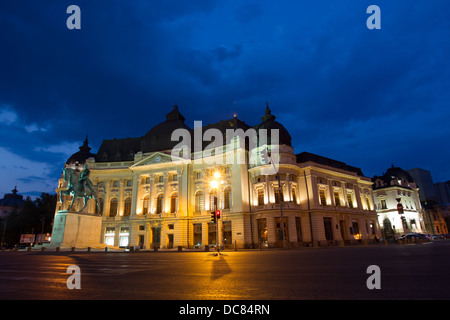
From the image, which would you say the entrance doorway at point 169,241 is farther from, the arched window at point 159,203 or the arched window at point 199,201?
the arched window at point 199,201

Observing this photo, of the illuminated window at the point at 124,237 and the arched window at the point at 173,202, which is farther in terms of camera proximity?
the illuminated window at the point at 124,237

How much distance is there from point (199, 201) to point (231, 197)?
6.77 meters

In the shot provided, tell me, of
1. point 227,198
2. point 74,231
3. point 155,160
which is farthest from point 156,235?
point 74,231

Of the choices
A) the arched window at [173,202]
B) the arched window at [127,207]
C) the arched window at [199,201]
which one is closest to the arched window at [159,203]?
the arched window at [173,202]

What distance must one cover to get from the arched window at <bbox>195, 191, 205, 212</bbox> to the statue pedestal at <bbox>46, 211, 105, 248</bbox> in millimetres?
17722

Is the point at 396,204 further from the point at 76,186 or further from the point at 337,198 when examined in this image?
the point at 76,186

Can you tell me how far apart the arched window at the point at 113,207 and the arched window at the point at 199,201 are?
17.0 meters

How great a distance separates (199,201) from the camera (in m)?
48.0

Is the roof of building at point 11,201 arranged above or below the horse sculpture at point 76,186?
above

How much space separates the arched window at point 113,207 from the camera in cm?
5284

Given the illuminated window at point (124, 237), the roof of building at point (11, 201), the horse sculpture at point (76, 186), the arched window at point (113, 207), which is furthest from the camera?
the roof of building at point (11, 201)

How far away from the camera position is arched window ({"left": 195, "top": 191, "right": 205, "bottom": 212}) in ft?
156

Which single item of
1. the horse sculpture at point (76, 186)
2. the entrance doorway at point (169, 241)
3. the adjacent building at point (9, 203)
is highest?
the adjacent building at point (9, 203)
